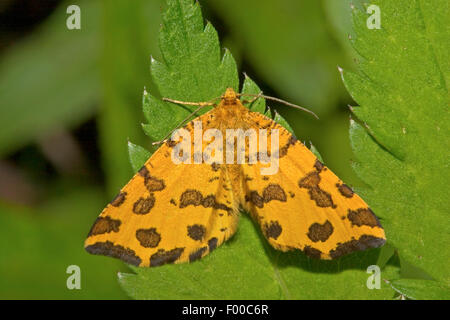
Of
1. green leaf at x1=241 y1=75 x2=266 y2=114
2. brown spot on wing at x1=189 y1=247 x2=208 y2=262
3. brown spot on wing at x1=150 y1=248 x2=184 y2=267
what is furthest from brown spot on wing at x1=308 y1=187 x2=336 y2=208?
brown spot on wing at x1=150 y1=248 x2=184 y2=267

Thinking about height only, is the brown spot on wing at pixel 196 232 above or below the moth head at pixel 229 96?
below

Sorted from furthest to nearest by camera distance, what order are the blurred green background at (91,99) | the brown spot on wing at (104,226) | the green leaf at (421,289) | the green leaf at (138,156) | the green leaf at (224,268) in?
the blurred green background at (91,99)
the green leaf at (138,156)
the brown spot on wing at (104,226)
the green leaf at (224,268)
the green leaf at (421,289)

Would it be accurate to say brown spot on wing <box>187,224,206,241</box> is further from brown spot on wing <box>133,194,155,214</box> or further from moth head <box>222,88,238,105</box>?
moth head <box>222,88,238,105</box>

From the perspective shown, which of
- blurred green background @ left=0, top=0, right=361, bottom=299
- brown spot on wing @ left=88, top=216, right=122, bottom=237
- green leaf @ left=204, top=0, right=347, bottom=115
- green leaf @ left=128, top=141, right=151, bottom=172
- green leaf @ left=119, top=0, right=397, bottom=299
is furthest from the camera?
green leaf @ left=204, top=0, right=347, bottom=115

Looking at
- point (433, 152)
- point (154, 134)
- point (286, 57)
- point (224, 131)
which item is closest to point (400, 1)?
point (433, 152)

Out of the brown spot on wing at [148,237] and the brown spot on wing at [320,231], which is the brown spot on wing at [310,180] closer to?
the brown spot on wing at [320,231]

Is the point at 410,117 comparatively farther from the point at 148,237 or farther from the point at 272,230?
the point at 148,237

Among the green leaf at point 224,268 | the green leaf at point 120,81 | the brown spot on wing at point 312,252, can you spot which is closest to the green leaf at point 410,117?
the green leaf at point 224,268

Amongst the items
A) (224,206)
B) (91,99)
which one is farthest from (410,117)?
(91,99)
